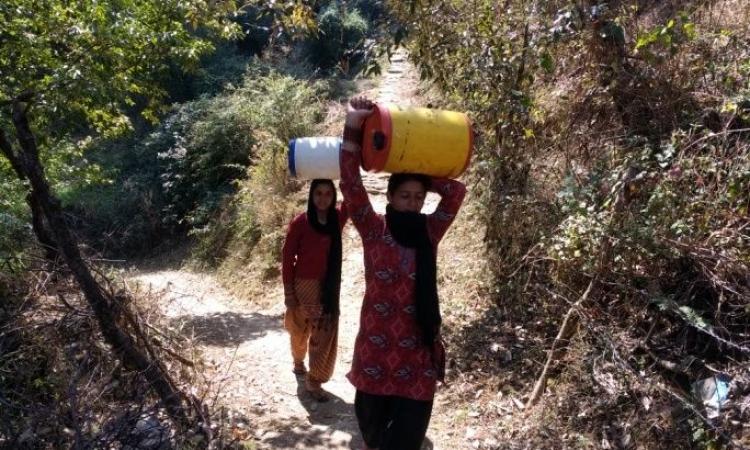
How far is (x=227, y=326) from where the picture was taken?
21.9 ft

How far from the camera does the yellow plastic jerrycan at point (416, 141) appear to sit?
2.60 metres

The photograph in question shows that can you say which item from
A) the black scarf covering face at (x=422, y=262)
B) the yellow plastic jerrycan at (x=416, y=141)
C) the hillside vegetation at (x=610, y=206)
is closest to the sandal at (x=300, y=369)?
the hillside vegetation at (x=610, y=206)

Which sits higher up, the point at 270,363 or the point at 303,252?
the point at 303,252

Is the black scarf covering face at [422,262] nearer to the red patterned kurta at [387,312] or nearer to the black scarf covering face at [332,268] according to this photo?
the red patterned kurta at [387,312]

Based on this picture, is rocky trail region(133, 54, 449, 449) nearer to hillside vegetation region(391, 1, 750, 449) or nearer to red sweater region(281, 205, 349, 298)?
red sweater region(281, 205, 349, 298)

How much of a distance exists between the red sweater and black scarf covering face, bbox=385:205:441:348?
1335 millimetres

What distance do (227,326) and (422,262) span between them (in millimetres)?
4474

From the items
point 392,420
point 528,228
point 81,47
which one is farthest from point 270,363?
point 81,47

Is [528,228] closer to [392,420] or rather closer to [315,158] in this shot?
[315,158]

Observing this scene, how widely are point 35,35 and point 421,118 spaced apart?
4.55m

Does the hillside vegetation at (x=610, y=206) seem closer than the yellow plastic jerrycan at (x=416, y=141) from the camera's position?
No

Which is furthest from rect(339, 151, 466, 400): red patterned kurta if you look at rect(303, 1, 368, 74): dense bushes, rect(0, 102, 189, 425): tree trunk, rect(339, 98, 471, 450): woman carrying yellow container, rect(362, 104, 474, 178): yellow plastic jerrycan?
rect(303, 1, 368, 74): dense bushes

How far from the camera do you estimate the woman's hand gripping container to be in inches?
146

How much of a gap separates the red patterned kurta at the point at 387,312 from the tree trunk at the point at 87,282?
1.21 metres
